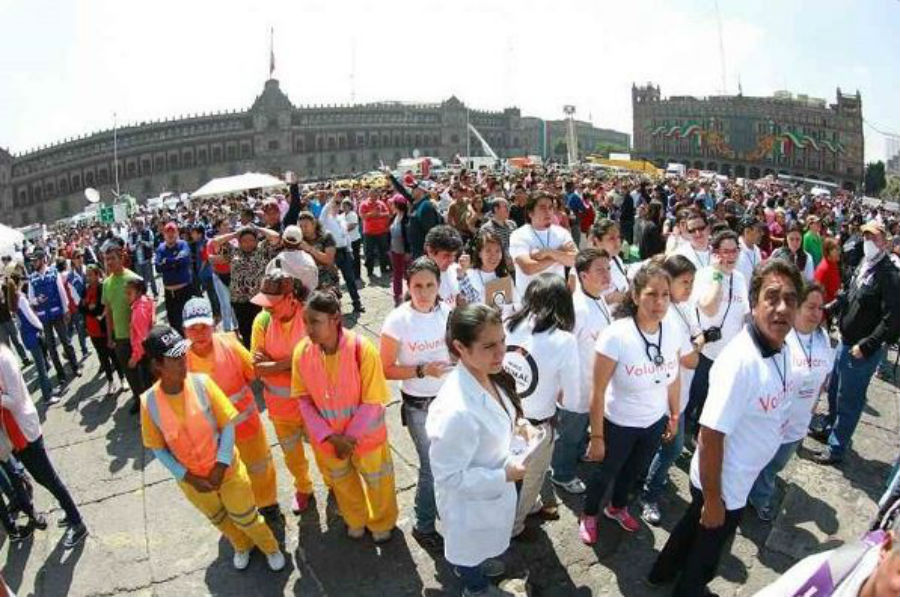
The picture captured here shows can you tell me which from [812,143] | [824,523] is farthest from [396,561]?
[812,143]

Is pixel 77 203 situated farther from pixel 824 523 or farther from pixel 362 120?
pixel 824 523

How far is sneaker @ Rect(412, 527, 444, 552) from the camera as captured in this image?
327 centimetres

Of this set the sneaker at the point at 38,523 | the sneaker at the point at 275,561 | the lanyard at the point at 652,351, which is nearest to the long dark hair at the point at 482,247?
the lanyard at the point at 652,351

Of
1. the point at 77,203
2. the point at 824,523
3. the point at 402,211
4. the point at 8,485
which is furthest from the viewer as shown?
the point at 77,203

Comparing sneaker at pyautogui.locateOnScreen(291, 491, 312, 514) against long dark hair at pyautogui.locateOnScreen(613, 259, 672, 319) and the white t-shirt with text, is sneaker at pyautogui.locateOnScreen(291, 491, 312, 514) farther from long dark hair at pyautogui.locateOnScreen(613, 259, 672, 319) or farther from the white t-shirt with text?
long dark hair at pyautogui.locateOnScreen(613, 259, 672, 319)

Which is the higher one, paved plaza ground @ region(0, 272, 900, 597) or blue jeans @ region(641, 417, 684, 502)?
blue jeans @ region(641, 417, 684, 502)

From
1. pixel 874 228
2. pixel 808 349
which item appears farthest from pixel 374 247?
pixel 808 349

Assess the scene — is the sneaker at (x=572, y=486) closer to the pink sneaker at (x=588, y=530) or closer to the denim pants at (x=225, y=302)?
the pink sneaker at (x=588, y=530)

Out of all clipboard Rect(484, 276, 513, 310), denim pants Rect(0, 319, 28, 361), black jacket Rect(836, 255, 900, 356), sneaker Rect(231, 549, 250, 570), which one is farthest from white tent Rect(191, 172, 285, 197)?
black jacket Rect(836, 255, 900, 356)

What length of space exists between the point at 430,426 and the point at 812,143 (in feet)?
313

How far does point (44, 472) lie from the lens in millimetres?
3627

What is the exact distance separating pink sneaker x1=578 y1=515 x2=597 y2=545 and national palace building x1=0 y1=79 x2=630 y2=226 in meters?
71.0

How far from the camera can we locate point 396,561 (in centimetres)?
319

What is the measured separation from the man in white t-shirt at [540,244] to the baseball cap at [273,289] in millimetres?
1924
